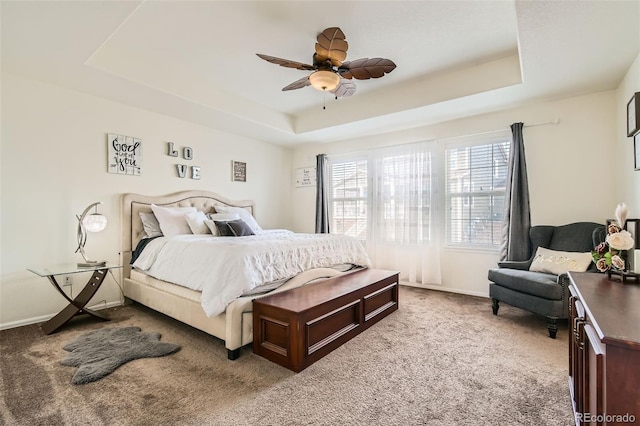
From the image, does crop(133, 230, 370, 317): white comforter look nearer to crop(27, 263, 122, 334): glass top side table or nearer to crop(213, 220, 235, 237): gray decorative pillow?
crop(27, 263, 122, 334): glass top side table

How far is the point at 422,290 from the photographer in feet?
14.5

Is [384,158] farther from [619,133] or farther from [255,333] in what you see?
[255,333]

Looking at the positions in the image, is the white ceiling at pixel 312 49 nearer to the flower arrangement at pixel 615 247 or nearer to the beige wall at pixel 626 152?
the beige wall at pixel 626 152

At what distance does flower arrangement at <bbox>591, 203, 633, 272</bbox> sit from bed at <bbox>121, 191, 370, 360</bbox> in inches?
82.8

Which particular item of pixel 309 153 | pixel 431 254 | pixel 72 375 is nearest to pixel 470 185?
pixel 431 254

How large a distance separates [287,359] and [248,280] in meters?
0.64

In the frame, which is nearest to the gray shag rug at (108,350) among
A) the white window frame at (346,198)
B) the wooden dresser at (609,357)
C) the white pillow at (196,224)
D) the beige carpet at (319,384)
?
the beige carpet at (319,384)

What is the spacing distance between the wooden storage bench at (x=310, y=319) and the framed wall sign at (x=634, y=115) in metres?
2.41

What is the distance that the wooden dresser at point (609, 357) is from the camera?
89cm

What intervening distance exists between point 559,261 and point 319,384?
2664 millimetres

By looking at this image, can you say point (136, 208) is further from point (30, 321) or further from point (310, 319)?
point (310, 319)

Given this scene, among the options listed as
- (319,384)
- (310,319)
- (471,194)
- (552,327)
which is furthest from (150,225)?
(552,327)

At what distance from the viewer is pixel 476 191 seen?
4.12 metres

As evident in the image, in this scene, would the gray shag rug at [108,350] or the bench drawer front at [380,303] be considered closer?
the gray shag rug at [108,350]
